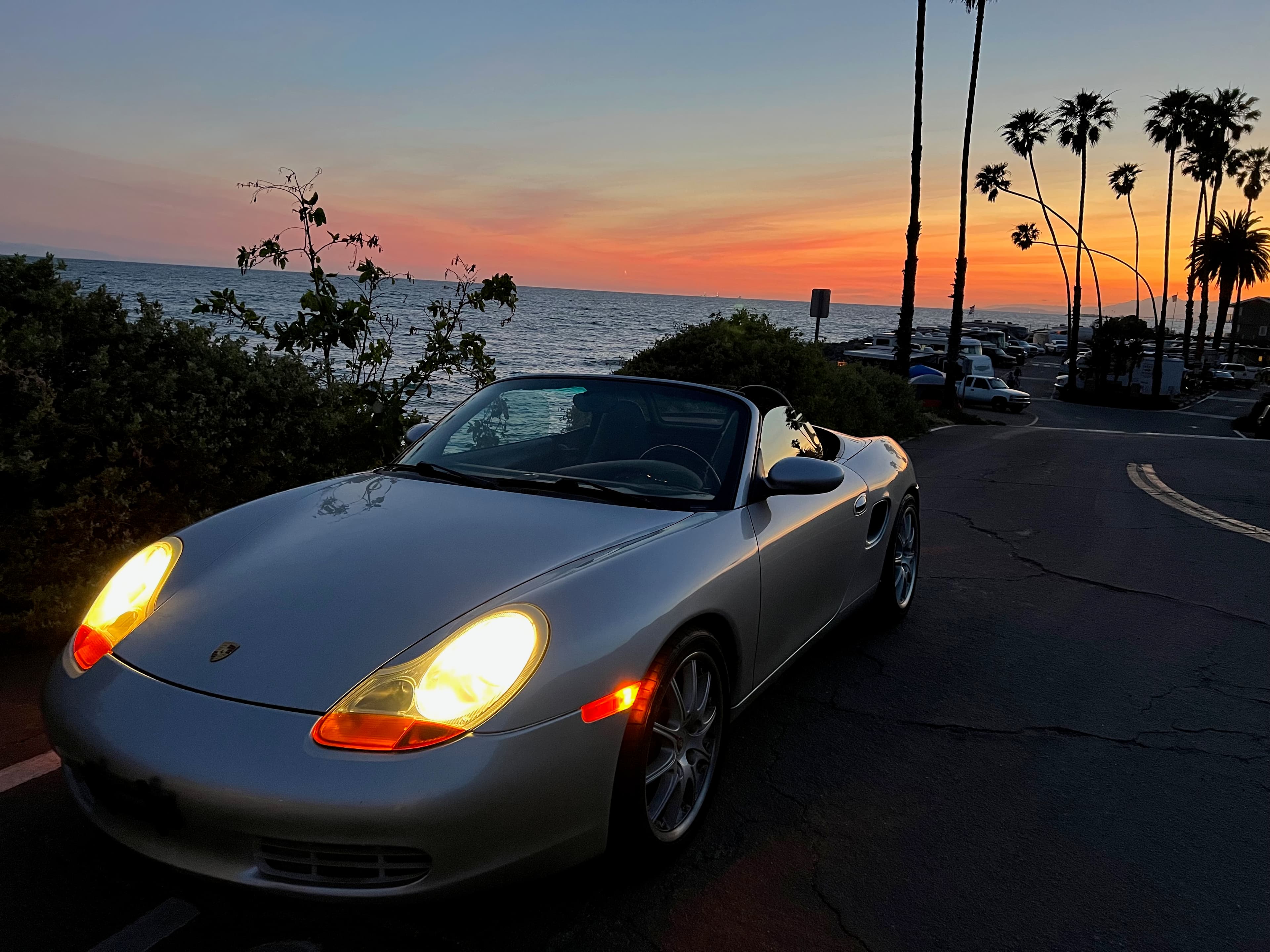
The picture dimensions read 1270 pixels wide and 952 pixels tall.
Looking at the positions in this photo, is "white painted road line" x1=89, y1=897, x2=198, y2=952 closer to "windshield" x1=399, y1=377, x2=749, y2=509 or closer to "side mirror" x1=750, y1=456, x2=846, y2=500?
"windshield" x1=399, y1=377, x2=749, y2=509

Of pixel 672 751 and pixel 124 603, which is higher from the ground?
pixel 124 603

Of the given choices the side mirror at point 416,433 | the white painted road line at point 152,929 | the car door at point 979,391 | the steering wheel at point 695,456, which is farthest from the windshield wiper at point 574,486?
the car door at point 979,391

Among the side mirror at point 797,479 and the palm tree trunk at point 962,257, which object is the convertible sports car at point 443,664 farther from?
the palm tree trunk at point 962,257

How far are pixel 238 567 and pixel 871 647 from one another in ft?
10.7

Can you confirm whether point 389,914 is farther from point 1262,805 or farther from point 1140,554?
point 1140,554

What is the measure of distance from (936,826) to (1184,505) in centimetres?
846

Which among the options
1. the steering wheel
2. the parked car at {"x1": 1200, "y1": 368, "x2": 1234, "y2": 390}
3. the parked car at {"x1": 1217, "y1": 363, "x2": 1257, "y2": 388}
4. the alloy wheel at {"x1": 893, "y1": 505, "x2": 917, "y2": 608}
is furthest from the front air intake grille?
the parked car at {"x1": 1217, "y1": 363, "x2": 1257, "y2": 388}

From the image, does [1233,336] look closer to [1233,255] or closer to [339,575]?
[1233,255]

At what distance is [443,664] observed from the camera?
7.57 ft

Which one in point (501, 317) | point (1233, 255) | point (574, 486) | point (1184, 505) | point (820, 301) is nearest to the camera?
point (574, 486)

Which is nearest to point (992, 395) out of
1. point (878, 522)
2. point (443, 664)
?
point (878, 522)

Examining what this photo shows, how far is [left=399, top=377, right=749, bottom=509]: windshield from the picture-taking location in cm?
341

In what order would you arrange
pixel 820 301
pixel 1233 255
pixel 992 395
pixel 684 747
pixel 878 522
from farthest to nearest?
pixel 1233 255 < pixel 992 395 < pixel 820 301 < pixel 878 522 < pixel 684 747

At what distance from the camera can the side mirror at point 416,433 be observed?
13.5 feet
